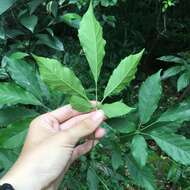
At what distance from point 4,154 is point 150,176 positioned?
0.44 m

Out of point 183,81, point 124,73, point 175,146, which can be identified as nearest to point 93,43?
point 124,73

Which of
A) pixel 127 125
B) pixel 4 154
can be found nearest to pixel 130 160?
pixel 127 125

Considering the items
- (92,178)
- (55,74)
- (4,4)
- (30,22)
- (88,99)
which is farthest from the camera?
(30,22)

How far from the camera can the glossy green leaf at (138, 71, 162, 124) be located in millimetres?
1182

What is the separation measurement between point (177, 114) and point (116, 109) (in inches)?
9.8

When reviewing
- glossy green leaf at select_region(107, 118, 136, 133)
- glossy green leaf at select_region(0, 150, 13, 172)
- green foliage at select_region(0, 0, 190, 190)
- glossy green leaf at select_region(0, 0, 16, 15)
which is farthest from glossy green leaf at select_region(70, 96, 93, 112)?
glossy green leaf at select_region(0, 0, 16, 15)

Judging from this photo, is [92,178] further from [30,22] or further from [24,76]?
[30,22]

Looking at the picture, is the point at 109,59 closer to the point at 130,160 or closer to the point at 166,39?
the point at 166,39

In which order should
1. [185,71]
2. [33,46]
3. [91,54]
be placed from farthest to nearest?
1. [185,71]
2. [33,46]
3. [91,54]

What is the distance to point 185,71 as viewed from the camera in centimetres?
211

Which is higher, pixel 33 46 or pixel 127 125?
pixel 127 125

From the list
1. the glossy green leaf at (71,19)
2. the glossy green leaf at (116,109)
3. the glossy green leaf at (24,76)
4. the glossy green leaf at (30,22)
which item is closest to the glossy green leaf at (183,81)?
the glossy green leaf at (71,19)

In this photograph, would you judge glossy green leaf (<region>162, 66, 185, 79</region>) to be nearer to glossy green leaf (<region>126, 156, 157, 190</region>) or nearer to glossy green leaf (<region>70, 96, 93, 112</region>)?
glossy green leaf (<region>126, 156, 157, 190</region>)

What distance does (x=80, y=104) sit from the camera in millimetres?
1016
